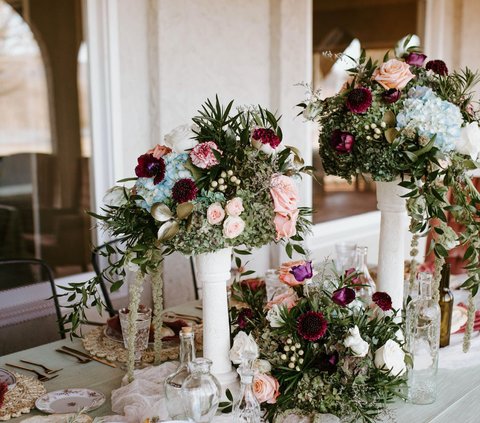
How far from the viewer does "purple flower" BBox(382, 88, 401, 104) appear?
1.63 meters

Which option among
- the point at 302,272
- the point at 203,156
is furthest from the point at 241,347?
the point at 203,156

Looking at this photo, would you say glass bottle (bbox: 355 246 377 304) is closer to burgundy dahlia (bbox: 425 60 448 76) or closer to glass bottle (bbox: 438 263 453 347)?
glass bottle (bbox: 438 263 453 347)

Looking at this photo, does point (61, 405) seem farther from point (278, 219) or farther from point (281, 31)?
point (281, 31)

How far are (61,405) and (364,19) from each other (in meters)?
5.24

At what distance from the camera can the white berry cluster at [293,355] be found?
4.79ft

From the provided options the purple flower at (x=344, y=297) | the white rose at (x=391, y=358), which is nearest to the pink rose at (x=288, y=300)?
the purple flower at (x=344, y=297)

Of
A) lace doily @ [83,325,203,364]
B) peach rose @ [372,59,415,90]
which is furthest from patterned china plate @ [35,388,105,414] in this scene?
peach rose @ [372,59,415,90]

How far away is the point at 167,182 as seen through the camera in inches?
57.1

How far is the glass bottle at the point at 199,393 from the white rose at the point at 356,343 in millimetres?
311

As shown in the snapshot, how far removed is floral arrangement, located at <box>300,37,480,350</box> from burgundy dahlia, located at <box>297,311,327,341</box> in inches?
13.2

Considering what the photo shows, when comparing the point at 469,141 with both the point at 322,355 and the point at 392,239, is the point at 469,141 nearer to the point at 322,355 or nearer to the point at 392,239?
the point at 392,239

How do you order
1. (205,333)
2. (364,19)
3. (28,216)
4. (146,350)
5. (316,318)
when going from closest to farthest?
(316,318) < (205,333) < (146,350) < (28,216) < (364,19)

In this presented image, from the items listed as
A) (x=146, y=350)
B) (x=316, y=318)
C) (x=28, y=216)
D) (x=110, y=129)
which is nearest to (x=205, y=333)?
(x=316, y=318)

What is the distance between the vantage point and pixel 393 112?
1636 mm
